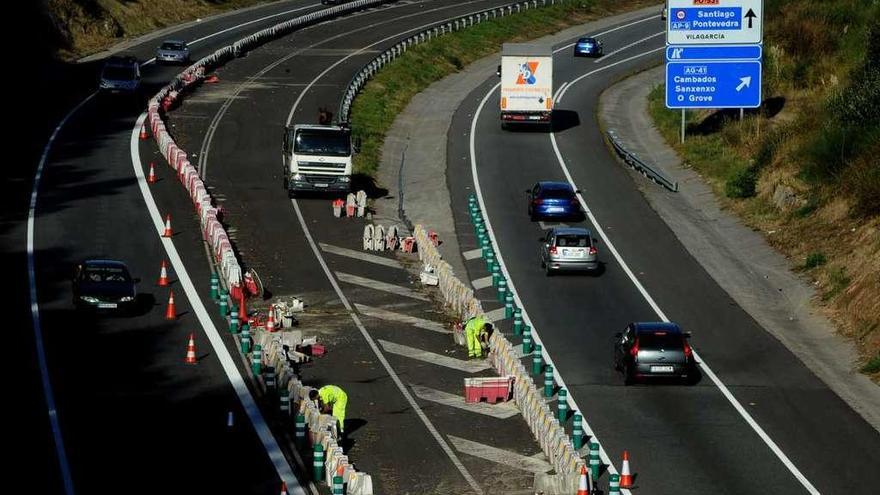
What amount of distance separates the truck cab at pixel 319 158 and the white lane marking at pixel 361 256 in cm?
576

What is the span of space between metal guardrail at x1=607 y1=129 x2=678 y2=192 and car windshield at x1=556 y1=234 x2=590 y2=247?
1488 cm

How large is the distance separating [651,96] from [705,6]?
21.3 m

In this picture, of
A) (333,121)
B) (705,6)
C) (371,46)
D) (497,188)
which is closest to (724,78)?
(705,6)

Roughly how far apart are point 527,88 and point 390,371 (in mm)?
37671

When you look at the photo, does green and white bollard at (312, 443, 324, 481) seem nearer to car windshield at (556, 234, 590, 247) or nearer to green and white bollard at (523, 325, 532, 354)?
green and white bollard at (523, 325, 532, 354)

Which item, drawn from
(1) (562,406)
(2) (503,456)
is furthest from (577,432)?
(1) (562,406)

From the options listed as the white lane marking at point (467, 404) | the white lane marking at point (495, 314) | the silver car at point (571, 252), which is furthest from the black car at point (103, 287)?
the silver car at point (571, 252)

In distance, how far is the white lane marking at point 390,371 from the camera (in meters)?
31.7

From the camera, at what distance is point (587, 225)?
187 feet

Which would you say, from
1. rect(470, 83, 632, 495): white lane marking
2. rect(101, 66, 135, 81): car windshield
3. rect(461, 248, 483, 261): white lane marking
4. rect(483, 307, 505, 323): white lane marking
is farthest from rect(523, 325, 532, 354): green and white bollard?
rect(101, 66, 135, 81): car windshield

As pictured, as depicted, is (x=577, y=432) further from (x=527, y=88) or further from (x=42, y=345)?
(x=527, y=88)

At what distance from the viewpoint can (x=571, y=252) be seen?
4875 cm

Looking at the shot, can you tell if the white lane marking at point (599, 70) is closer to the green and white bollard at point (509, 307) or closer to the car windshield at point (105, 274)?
the green and white bollard at point (509, 307)

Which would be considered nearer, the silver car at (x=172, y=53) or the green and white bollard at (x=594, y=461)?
the green and white bollard at (x=594, y=461)
